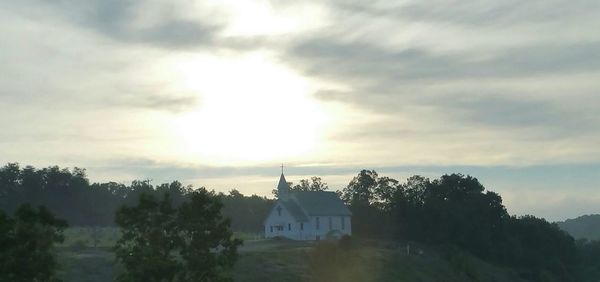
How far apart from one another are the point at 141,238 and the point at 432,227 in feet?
300

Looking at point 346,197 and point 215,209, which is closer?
point 215,209

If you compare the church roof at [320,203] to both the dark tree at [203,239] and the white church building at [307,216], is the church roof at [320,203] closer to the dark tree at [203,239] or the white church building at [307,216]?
the white church building at [307,216]

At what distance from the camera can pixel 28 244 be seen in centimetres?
3359

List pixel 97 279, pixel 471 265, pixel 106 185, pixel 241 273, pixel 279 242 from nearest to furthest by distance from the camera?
pixel 97 279, pixel 241 273, pixel 279 242, pixel 471 265, pixel 106 185

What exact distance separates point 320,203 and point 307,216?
472 cm

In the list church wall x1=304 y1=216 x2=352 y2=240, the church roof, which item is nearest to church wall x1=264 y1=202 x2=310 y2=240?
church wall x1=304 y1=216 x2=352 y2=240

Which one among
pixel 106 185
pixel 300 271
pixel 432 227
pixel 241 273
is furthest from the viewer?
pixel 106 185

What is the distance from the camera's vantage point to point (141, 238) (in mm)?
40281

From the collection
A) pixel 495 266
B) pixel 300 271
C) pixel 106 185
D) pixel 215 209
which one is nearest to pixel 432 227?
pixel 495 266

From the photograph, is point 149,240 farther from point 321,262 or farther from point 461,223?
point 461,223

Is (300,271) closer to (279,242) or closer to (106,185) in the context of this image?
(279,242)

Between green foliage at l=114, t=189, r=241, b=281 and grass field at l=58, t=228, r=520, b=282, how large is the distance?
25045mm

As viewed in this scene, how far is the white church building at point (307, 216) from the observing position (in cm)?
11706

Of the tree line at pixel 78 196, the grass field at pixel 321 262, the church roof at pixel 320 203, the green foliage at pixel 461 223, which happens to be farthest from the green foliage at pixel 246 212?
the grass field at pixel 321 262
